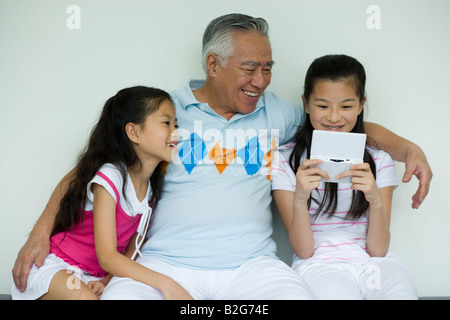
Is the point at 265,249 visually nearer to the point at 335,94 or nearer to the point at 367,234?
the point at 367,234

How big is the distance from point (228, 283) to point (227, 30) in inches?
37.0

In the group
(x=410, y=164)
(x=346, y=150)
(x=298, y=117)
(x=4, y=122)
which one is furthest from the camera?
(x=4, y=122)

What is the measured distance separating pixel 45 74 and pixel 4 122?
28cm

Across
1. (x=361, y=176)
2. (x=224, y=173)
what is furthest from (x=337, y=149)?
(x=224, y=173)

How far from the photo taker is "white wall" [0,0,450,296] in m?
2.06

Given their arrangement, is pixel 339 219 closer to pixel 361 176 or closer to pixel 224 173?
pixel 361 176

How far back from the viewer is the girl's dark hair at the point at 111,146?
167cm

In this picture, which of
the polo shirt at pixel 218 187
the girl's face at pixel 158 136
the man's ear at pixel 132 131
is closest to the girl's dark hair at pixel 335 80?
the polo shirt at pixel 218 187

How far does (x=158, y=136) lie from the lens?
1678 mm

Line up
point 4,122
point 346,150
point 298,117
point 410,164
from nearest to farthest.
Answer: point 346,150 → point 410,164 → point 298,117 → point 4,122

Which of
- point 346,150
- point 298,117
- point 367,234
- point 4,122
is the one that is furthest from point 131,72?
point 367,234

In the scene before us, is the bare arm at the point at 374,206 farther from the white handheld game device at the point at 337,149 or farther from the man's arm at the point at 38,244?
the man's arm at the point at 38,244

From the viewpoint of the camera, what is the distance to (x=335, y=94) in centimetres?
169

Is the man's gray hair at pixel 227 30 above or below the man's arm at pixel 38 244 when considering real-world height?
above
